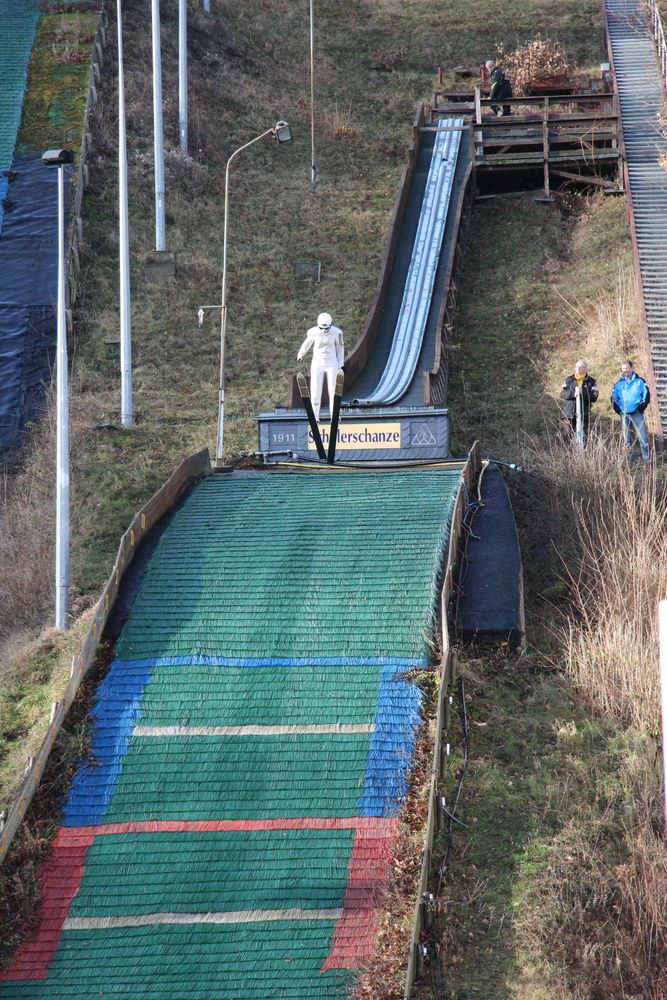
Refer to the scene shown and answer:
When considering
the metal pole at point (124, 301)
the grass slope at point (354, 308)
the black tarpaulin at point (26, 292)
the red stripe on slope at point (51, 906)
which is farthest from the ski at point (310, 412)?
the red stripe on slope at point (51, 906)

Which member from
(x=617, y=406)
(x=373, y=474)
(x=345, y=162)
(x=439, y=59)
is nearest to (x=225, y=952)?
(x=373, y=474)

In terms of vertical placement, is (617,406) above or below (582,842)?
above

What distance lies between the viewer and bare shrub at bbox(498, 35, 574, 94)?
32594mm

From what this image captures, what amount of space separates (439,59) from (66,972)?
103 feet

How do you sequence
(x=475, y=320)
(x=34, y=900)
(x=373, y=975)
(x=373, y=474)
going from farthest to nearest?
(x=475, y=320)
(x=373, y=474)
(x=34, y=900)
(x=373, y=975)

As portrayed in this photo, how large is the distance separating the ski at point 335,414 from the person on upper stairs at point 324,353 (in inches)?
6.2

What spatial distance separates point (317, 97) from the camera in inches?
1363

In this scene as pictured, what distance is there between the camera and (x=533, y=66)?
32750 millimetres

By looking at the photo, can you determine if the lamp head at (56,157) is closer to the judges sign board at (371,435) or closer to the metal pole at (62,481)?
the metal pole at (62,481)

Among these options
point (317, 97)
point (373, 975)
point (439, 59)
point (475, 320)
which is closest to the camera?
point (373, 975)

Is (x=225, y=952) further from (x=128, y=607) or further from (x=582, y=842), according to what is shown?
(x=128, y=607)

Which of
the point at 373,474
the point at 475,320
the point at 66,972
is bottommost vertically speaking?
the point at 66,972

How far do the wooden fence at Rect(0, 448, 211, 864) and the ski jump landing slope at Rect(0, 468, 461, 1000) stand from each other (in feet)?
0.92

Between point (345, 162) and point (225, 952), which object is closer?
point (225, 952)
